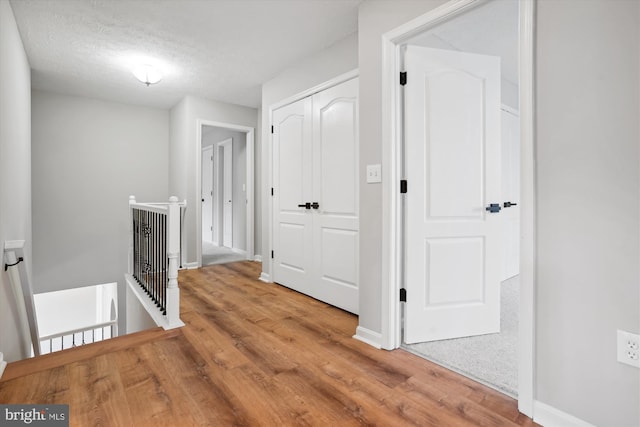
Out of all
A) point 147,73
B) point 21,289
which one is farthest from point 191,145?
point 21,289

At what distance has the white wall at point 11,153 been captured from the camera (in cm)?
211

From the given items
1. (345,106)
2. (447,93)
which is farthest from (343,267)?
(447,93)

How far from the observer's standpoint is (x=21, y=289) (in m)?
2.34

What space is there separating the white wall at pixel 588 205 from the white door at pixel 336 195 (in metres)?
1.49

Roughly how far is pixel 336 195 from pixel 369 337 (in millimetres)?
1269

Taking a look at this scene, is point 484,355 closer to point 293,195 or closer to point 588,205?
point 588,205

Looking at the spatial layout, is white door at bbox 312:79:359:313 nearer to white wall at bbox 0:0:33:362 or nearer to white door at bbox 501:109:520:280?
white door at bbox 501:109:520:280

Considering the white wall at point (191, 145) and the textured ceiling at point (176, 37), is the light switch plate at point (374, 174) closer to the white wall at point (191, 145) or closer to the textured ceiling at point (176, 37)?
the textured ceiling at point (176, 37)

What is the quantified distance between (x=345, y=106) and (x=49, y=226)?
4.43 meters

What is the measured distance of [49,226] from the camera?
433cm

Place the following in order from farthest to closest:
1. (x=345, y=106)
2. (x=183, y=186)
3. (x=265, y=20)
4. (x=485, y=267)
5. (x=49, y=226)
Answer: (x=183, y=186) → (x=49, y=226) → (x=345, y=106) → (x=265, y=20) → (x=485, y=267)

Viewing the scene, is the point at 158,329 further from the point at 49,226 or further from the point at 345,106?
the point at 49,226

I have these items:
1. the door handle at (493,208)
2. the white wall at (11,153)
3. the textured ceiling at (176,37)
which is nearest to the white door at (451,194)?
the door handle at (493,208)

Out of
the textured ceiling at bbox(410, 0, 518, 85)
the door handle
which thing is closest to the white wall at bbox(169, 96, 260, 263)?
the textured ceiling at bbox(410, 0, 518, 85)
